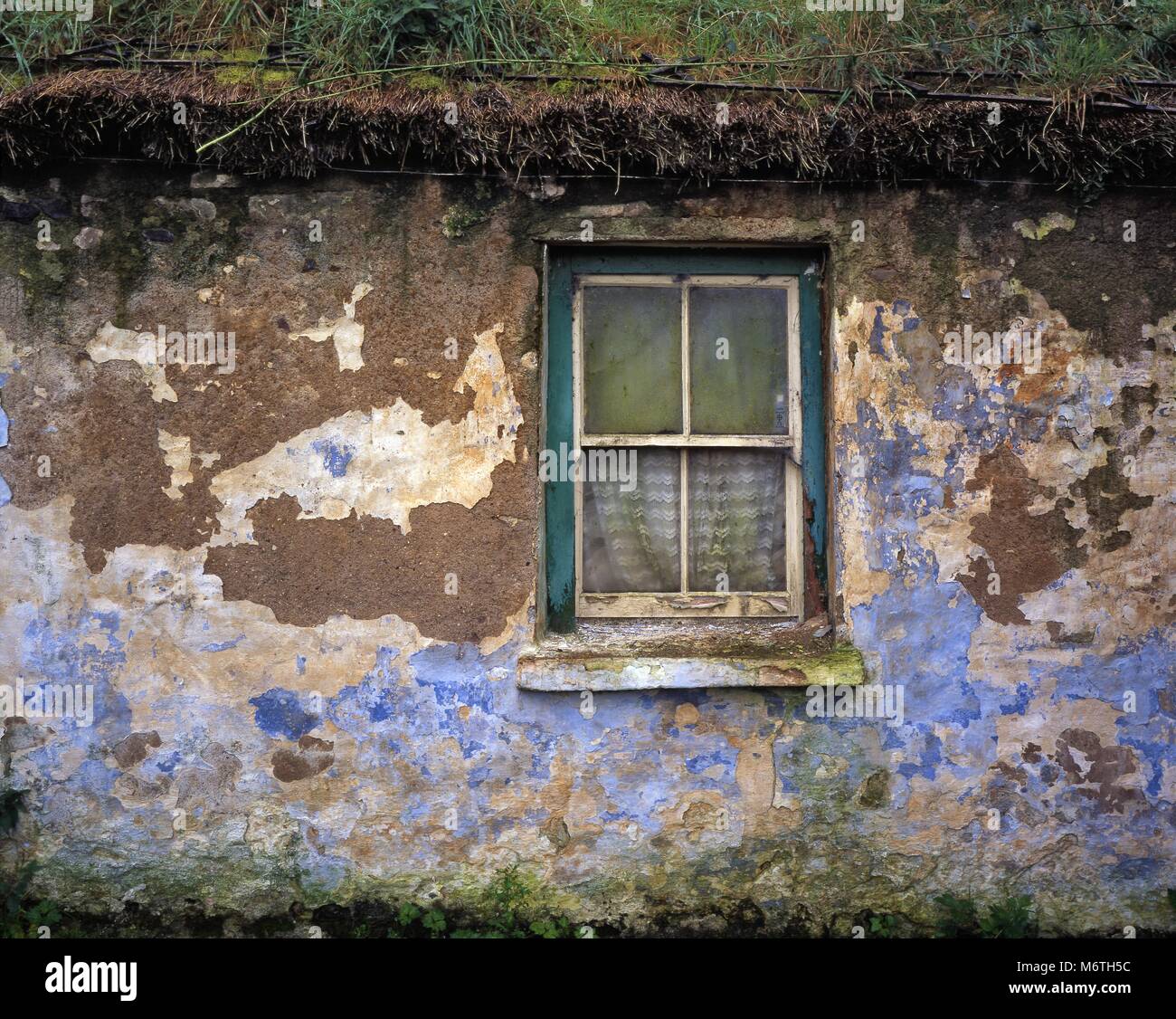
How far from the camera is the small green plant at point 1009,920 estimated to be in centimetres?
338

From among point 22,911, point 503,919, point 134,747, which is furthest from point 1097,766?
point 22,911

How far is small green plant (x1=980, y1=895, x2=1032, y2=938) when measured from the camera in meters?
3.38

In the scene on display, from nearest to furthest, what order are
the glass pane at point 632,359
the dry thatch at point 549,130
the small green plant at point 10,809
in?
the dry thatch at point 549,130 → the small green plant at point 10,809 → the glass pane at point 632,359

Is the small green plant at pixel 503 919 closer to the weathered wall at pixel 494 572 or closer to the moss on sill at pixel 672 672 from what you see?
the weathered wall at pixel 494 572

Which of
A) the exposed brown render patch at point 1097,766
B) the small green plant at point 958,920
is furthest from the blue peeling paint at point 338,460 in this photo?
the exposed brown render patch at point 1097,766

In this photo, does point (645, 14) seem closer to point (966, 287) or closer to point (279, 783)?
point (966, 287)

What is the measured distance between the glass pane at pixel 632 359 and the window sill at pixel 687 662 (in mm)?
790

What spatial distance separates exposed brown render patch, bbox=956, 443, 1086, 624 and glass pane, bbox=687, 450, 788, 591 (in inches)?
27.7

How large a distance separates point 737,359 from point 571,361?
0.64m

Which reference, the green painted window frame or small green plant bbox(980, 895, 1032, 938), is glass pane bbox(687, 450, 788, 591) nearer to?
the green painted window frame

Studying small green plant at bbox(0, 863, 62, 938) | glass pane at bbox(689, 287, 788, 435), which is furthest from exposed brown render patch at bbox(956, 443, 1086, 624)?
small green plant at bbox(0, 863, 62, 938)

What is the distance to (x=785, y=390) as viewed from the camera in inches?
144

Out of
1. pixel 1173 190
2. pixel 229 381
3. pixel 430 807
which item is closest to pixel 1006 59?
pixel 1173 190

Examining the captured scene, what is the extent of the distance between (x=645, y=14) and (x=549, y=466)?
174 cm
